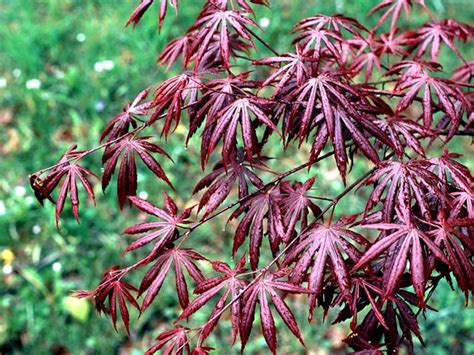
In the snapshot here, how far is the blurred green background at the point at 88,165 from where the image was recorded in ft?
8.64

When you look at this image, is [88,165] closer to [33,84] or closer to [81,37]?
[33,84]

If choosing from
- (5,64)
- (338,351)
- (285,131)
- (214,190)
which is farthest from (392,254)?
(5,64)

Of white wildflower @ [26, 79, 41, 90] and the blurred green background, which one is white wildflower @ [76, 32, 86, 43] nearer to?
the blurred green background

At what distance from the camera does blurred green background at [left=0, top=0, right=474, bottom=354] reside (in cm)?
263

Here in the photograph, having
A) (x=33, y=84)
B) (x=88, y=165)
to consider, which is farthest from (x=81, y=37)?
(x=88, y=165)

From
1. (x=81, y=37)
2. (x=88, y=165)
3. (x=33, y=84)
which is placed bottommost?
(x=88, y=165)

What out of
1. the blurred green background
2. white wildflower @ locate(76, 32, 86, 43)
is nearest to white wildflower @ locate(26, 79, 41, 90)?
the blurred green background

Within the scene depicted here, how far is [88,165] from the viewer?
10.7ft

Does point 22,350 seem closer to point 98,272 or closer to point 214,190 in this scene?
point 98,272

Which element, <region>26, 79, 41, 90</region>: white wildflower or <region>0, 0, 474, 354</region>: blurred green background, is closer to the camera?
<region>0, 0, 474, 354</region>: blurred green background

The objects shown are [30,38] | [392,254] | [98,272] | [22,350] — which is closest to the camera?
[392,254]

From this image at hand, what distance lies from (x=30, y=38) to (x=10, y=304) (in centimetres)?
181

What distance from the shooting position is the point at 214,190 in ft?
4.32

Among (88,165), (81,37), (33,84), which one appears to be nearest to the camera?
(88,165)
